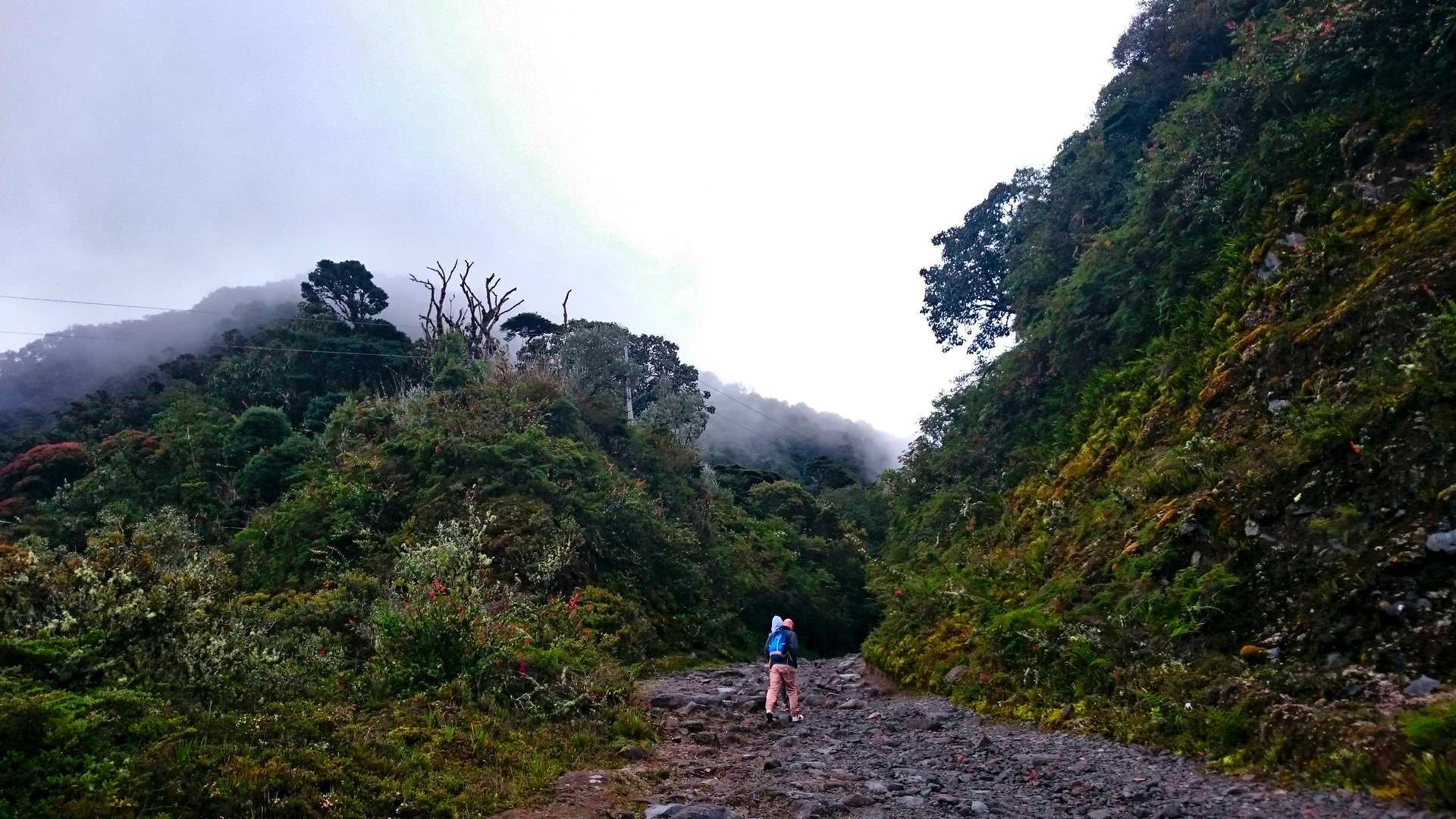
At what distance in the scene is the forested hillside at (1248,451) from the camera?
5488mm

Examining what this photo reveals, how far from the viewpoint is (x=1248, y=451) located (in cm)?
838

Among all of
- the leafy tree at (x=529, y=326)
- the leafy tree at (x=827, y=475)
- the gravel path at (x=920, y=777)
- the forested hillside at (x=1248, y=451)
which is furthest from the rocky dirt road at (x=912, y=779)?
the leafy tree at (x=827, y=475)

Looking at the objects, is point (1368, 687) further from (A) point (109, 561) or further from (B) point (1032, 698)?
(A) point (109, 561)

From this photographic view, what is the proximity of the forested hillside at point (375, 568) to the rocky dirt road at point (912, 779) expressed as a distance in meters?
0.75

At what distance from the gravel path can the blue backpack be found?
33.7 inches

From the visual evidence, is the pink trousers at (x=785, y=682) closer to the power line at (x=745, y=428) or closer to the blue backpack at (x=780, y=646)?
the blue backpack at (x=780, y=646)

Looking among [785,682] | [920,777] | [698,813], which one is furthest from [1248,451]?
[698,813]

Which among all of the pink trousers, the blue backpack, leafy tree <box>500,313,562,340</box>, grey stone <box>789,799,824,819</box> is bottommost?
the pink trousers

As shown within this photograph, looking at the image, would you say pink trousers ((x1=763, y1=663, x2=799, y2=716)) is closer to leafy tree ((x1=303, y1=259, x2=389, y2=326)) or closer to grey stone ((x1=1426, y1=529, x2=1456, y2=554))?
grey stone ((x1=1426, y1=529, x2=1456, y2=554))

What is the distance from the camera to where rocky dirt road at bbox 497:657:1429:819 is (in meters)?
4.94

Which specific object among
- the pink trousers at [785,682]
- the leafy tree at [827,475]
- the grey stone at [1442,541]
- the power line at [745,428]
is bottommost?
the pink trousers at [785,682]

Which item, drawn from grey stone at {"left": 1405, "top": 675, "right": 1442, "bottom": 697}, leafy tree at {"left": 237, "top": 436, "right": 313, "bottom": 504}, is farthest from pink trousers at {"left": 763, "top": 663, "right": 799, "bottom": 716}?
leafy tree at {"left": 237, "top": 436, "right": 313, "bottom": 504}

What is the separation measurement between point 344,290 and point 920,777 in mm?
42723

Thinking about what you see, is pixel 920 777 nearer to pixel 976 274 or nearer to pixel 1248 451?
pixel 1248 451
